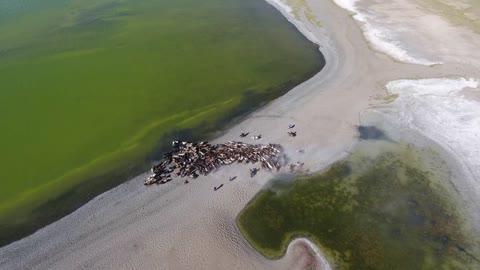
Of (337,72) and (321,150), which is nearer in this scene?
(321,150)

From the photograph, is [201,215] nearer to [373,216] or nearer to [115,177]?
[115,177]

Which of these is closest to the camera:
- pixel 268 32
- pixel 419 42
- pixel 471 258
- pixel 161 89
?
pixel 471 258

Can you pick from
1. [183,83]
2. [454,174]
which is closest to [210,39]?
[183,83]

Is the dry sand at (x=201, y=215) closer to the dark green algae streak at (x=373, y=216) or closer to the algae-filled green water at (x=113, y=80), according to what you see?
the dark green algae streak at (x=373, y=216)

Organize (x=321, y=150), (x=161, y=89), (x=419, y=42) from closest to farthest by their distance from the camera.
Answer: (x=321, y=150) < (x=161, y=89) < (x=419, y=42)

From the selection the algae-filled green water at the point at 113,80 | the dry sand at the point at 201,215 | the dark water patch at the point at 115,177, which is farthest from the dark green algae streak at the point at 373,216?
the algae-filled green water at the point at 113,80

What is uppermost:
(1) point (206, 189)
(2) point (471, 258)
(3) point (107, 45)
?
(3) point (107, 45)

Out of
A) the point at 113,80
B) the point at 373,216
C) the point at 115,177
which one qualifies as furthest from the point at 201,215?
the point at 113,80

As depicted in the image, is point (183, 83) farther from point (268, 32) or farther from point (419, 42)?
point (419, 42)
